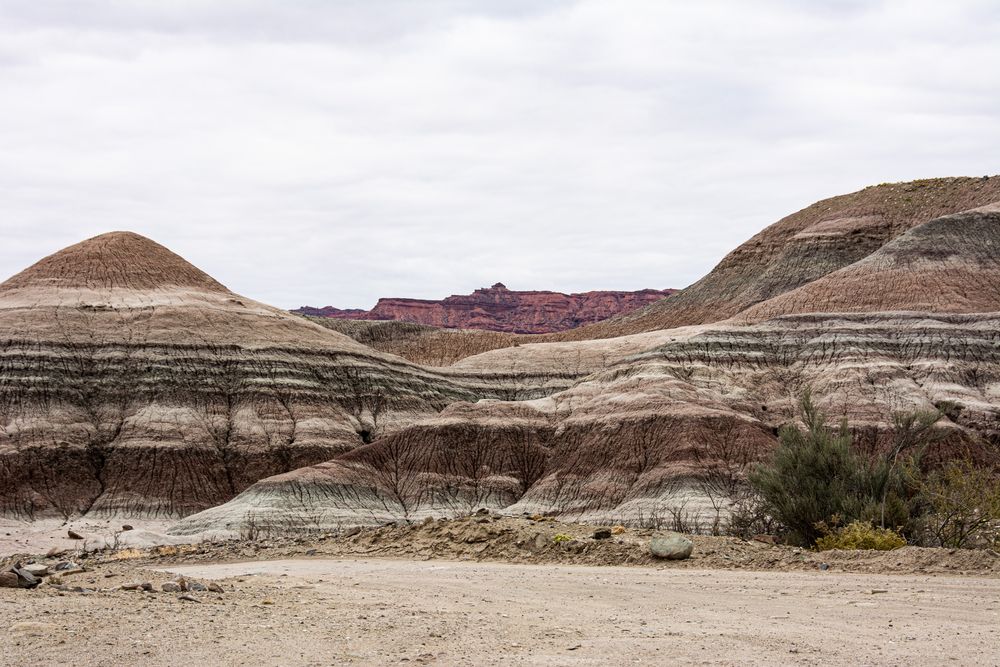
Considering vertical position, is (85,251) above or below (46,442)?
above

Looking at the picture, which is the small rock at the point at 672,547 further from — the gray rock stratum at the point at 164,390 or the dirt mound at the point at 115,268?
the dirt mound at the point at 115,268

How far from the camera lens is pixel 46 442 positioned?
259ft

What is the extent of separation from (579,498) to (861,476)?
109 ft

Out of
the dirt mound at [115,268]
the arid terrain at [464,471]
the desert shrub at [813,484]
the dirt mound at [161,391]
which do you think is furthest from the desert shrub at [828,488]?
the dirt mound at [115,268]

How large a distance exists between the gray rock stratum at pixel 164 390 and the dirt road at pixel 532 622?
55.5 metres

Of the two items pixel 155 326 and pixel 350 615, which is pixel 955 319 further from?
pixel 350 615

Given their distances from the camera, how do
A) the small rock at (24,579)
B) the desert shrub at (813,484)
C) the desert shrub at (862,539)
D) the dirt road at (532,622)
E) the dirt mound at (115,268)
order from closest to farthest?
the dirt road at (532,622), the small rock at (24,579), the desert shrub at (862,539), the desert shrub at (813,484), the dirt mound at (115,268)

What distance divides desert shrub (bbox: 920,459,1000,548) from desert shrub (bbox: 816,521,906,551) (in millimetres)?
1287

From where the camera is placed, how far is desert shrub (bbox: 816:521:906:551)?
94.4ft

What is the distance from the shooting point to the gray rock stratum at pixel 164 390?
3041 inches

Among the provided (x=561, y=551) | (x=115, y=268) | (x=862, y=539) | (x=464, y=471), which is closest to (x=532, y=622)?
(x=561, y=551)

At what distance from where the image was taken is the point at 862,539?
1145 inches

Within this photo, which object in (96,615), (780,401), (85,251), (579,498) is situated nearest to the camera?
(96,615)

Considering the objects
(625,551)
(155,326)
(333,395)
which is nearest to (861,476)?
(625,551)
